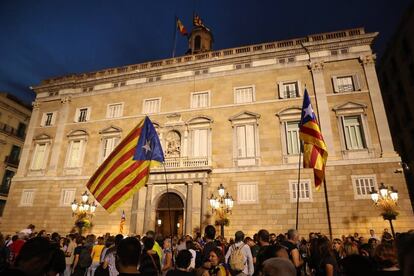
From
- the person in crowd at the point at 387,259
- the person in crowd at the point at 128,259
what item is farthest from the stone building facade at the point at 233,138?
the person in crowd at the point at 128,259

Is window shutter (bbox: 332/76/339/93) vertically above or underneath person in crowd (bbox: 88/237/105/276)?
above

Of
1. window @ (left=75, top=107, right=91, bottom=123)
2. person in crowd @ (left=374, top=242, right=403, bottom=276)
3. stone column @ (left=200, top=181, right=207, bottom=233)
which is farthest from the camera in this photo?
window @ (left=75, top=107, right=91, bottom=123)

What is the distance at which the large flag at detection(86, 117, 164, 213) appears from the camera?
6652 millimetres

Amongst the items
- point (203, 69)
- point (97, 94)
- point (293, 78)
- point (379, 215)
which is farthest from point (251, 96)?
point (97, 94)

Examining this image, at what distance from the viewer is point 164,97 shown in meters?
22.6

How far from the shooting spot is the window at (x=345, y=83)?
18766mm

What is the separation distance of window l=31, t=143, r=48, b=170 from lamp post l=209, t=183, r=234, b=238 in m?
16.3

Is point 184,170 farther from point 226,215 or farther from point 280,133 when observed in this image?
point 280,133

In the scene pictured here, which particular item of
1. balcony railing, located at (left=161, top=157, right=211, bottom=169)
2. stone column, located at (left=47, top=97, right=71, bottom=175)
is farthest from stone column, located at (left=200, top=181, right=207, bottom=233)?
stone column, located at (left=47, top=97, right=71, bottom=175)

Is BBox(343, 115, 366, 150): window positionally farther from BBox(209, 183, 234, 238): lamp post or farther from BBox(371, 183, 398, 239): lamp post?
BBox(209, 183, 234, 238): lamp post

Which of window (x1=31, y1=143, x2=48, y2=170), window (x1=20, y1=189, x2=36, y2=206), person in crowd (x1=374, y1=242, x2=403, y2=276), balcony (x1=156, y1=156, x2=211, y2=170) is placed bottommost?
person in crowd (x1=374, y1=242, x2=403, y2=276)

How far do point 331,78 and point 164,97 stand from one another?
1309cm

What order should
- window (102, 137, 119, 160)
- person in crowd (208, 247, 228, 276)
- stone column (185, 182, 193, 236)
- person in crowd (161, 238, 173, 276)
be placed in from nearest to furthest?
1. person in crowd (208, 247, 228, 276)
2. person in crowd (161, 238, 173, 276)
3. stone column (185, 182, 193, 236)
4. window (102, 137, 119, 160)

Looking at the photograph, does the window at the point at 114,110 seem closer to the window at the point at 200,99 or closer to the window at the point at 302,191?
the window at the point at 200,99
